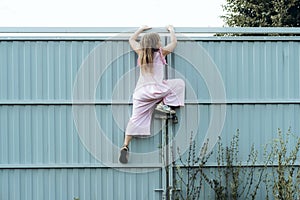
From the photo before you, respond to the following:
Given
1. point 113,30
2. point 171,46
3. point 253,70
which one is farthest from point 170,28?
point 253,70

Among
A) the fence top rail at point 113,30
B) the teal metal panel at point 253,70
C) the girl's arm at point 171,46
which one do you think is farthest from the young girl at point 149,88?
the teal metal panel at point 253,70

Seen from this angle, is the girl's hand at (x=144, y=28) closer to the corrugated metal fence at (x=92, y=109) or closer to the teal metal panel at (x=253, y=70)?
the corrugated metal fence at (x=92, y=109)

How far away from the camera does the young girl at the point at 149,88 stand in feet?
22.3

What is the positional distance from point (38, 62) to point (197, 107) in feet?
5.71

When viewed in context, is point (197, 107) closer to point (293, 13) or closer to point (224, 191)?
point (224, 191)

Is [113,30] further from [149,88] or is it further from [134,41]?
[149,88]

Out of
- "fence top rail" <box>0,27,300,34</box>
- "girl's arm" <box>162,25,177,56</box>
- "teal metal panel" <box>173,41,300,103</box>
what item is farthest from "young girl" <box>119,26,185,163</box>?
"teal metal panel" <box>173,41,300,103</box>

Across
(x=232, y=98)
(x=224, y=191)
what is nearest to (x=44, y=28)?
(x=232, y=98)

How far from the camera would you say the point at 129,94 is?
692 cm

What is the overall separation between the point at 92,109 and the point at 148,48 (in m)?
0.87

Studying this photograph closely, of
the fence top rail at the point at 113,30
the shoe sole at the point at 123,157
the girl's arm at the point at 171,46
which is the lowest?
the shoe sole at the point at 123,157

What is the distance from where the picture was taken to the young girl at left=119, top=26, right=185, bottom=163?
6.80 metres

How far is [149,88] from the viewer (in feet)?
22.5

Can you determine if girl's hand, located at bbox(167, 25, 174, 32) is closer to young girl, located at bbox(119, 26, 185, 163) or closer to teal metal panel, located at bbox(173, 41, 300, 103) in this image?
young girl, located at bbox(119, 26, 185, 163)
